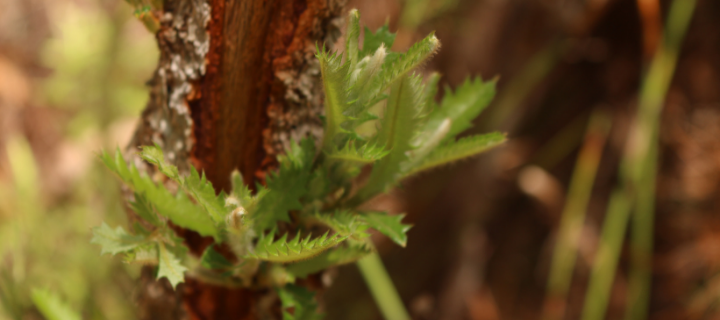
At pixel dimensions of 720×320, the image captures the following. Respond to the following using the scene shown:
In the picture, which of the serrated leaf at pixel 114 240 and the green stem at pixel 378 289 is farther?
the green stem at pixel 378 289

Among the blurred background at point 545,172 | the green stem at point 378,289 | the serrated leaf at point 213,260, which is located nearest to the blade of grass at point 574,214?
the blurred background at point 545,172

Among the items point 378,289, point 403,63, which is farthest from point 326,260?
point 378,289

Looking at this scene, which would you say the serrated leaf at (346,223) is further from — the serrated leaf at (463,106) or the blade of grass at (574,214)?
the blade of grass at (574,214)

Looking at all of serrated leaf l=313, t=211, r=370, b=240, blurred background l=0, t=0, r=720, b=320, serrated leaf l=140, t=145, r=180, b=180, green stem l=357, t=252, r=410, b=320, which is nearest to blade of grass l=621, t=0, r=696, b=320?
blurred background l=0, t=0, r=720, b=320

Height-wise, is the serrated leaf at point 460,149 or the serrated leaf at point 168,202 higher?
the serrated leaf at point 168,202

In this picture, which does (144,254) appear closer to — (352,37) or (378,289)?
(352,37)
